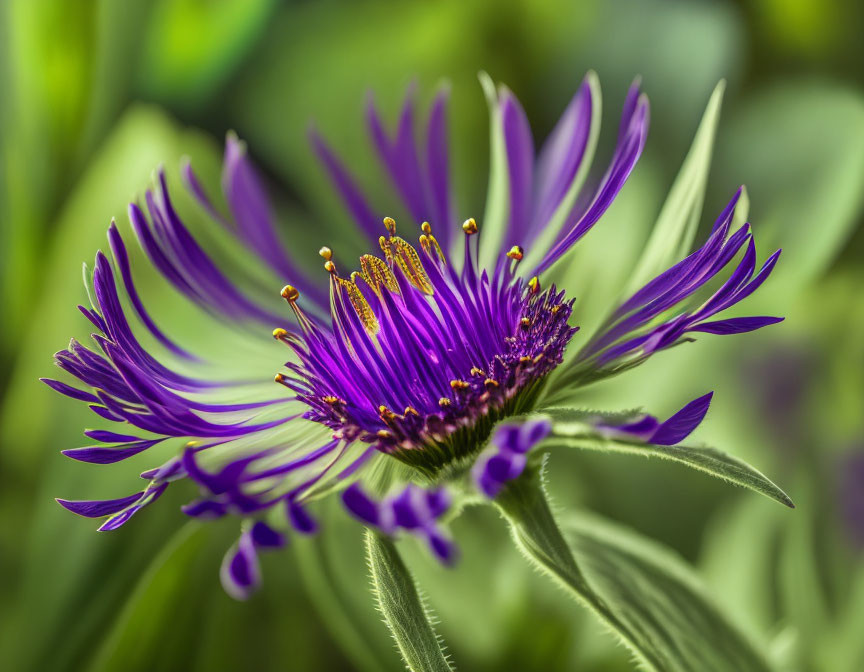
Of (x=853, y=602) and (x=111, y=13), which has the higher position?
(x=111, y=13)

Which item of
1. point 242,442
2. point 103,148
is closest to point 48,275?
point 103,148

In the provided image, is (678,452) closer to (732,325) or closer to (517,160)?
(732,325)

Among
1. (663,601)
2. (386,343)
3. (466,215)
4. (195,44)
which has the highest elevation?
(195,44)

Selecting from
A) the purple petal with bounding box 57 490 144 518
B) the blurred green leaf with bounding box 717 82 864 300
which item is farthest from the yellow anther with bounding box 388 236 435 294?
the blurred green leaf with bounding box 717 82 864 300

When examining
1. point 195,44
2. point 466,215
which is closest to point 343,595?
point 466,215

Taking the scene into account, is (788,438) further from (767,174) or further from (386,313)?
(386,313)
